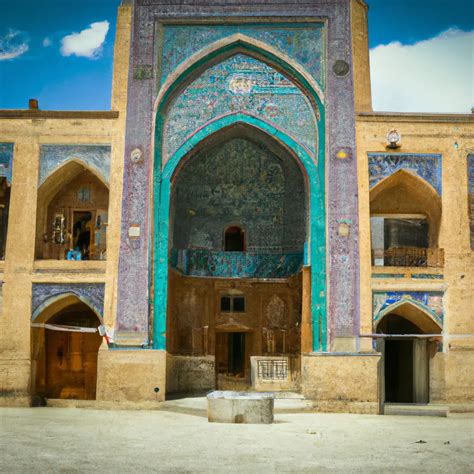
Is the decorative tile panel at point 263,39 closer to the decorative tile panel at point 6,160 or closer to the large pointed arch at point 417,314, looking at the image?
the decorative tile panel at point 6,160

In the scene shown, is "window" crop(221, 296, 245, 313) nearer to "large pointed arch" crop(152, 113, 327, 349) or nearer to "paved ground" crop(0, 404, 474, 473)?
"large pointed arch" crop(152, 113, 327, 349)

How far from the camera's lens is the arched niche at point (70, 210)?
15648mm

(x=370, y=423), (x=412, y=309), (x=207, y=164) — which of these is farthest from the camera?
(x=207, y=164)

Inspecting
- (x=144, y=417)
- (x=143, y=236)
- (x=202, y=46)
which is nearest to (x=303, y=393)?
(x=144, y=417)

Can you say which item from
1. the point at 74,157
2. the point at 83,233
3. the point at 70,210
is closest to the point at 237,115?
the point at 74,157

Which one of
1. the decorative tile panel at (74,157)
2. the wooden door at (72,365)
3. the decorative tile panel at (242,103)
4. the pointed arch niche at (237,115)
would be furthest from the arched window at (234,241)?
the decorative tile panel at (74,157)

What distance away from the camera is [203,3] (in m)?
15.8

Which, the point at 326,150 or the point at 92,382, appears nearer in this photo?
the point at 326,150

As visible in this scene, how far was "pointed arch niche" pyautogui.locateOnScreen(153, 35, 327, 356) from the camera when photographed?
15.2 meters

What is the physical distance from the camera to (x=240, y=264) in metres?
17.7

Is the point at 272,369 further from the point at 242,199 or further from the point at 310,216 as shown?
the point at 242,199

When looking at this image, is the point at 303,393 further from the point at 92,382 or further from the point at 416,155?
the point at 92,382

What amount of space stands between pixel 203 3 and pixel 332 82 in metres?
3.33

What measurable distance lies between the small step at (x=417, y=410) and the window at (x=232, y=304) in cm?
479
